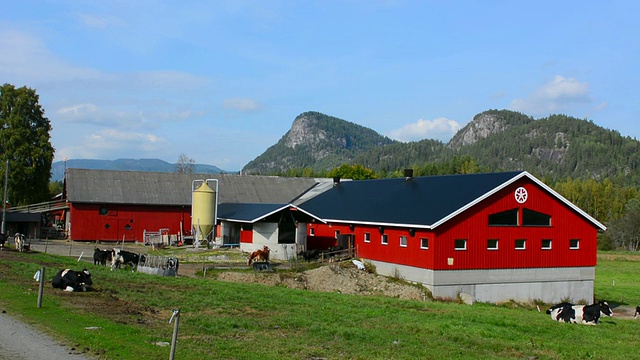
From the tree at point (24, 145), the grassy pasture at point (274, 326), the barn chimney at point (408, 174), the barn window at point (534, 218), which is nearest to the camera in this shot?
the grassy pasture at point (274, 326)

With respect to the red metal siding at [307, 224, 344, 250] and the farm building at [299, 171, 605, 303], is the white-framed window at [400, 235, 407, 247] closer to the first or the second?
the farm building at [299, 171, 605, 303]

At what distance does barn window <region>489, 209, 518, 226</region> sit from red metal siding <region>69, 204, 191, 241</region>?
31830 mm

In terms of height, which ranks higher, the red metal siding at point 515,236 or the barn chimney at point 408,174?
the barn chimney at point 408,174

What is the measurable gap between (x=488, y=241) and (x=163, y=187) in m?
35.1

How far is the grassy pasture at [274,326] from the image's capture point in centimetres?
1384

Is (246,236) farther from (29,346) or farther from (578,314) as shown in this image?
(29,346)

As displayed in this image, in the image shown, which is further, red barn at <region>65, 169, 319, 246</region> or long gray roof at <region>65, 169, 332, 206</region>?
long gray roof at <region>65, 169, 332, 206</region>

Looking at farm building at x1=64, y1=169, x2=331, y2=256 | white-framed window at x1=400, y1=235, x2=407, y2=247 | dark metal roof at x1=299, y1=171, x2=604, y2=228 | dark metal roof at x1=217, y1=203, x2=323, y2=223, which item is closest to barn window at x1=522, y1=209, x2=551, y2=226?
dark metal roof at x1=299, y1=171, x2=604, y2=228

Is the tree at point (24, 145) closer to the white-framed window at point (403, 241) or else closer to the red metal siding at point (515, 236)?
the white-framed window at point (403, 241)

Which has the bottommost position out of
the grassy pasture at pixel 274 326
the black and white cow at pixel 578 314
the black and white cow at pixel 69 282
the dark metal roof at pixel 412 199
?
the black and white cow at pixel 578 314

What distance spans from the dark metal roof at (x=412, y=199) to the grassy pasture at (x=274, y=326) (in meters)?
10.5

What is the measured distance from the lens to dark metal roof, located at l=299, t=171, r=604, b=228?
34875 millimetres

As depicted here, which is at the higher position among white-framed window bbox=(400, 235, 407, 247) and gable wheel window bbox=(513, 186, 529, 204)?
gable wheel window bbox=(513, 186, 529, 204)

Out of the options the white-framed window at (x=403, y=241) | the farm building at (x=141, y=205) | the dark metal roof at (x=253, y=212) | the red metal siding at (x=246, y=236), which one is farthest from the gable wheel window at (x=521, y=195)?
the farm building at (x=141, y=205)
